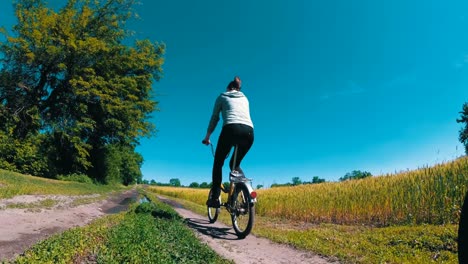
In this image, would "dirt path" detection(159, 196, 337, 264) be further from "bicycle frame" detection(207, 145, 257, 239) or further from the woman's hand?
the woman's hand

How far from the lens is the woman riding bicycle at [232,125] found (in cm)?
581

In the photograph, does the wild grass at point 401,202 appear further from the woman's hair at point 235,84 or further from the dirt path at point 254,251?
the woman's hair at point 235,84

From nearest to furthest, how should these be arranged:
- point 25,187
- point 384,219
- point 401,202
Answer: point 401,202, point 384,219, point 25,187

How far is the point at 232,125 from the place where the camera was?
18.9 ft

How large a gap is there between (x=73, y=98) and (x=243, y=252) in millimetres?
29392

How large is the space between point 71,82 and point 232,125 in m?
26.2

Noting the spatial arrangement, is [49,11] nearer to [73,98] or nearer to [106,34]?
[106,34]

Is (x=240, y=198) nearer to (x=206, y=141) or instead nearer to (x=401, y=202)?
(x=206, y=141)

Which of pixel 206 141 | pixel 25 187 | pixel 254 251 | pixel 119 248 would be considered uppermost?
pixel 206 141

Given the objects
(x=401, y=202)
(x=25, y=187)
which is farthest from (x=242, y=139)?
(x=25, y=187)

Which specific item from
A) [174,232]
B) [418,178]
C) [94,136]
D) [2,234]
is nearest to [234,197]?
[174,232]

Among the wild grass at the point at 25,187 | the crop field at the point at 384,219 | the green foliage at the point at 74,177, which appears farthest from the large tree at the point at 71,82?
the crop field at the point at 384,219

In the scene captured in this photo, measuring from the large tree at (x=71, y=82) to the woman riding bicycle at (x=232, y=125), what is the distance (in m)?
24.6

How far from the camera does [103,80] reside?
2938cm
